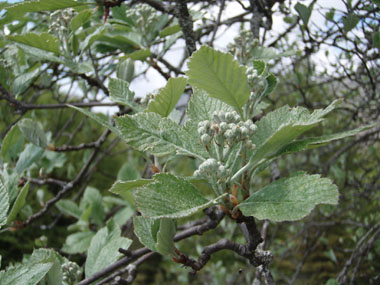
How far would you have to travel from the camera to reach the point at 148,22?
1.32 metres

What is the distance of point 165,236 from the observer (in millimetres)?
685

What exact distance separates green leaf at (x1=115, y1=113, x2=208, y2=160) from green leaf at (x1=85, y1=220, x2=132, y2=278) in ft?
1.25

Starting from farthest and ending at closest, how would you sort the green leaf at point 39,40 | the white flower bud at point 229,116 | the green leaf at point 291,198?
the green leaf at point 39,40, the white flower bud at point 229,116, the green leaf at point 291,198

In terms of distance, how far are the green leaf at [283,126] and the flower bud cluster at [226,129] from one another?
0.03 m

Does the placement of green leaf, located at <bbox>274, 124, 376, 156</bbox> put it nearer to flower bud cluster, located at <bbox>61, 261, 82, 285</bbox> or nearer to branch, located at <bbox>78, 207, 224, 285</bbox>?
branch, located at <bbox>78, 207, 224, 285</bbox>

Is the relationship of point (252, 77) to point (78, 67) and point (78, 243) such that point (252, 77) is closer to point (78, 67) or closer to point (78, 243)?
point (78, 67)

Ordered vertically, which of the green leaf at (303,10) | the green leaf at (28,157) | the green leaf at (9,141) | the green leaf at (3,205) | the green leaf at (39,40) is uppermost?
the green leaf at (303,10)

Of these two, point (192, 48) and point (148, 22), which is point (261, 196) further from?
point (148, 22)

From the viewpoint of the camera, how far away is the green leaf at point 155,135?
604 millimetres

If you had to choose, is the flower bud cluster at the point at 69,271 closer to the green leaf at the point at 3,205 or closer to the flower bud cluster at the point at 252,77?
the green leaf at the point at 3,205

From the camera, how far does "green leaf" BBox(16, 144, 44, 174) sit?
50.9 inches

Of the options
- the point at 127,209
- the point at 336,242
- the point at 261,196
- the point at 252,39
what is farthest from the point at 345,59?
the point at 336,242

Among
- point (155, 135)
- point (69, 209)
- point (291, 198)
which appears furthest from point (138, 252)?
point (69, 209)

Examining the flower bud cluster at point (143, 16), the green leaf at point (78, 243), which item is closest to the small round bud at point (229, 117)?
the flower bud cluster at point (143, 16)
